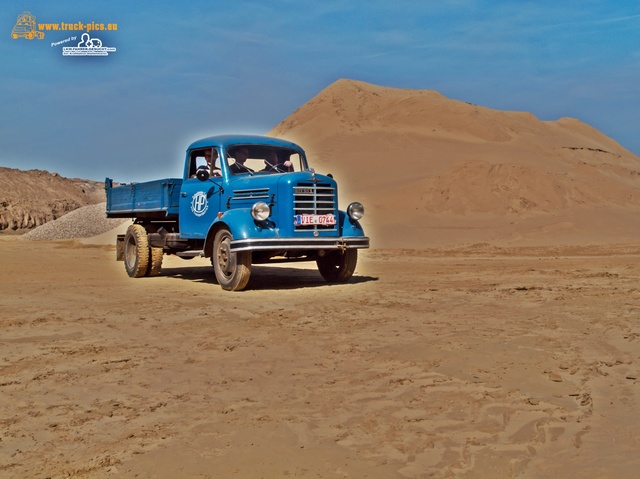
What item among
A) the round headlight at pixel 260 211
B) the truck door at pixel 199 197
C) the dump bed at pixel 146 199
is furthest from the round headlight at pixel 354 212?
the dump bed at pixel 146 199

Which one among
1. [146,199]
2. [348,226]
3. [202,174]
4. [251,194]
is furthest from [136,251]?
[348,226]

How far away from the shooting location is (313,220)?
12.4 meters

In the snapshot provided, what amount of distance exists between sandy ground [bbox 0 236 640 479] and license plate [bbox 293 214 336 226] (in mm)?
1302

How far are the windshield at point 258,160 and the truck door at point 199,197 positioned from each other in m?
0.35

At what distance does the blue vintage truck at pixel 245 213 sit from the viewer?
12.1 meters

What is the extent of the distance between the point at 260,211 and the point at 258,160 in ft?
5.88

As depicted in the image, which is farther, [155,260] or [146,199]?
[155,260]

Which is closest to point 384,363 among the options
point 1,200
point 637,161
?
point 637,161

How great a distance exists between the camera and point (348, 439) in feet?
14.6

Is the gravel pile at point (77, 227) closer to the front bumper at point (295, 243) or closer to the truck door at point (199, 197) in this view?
the truck door at point (199, 197)

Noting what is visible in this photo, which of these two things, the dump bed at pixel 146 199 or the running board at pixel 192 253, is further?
the dump bed at pixel 146 199

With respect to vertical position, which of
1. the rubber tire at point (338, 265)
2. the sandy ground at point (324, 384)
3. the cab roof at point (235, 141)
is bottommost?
the sandy ground at point (324, 384)

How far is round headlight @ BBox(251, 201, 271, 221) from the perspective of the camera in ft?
38.9

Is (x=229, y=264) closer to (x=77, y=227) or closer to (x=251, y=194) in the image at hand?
(x=251, y=194)
